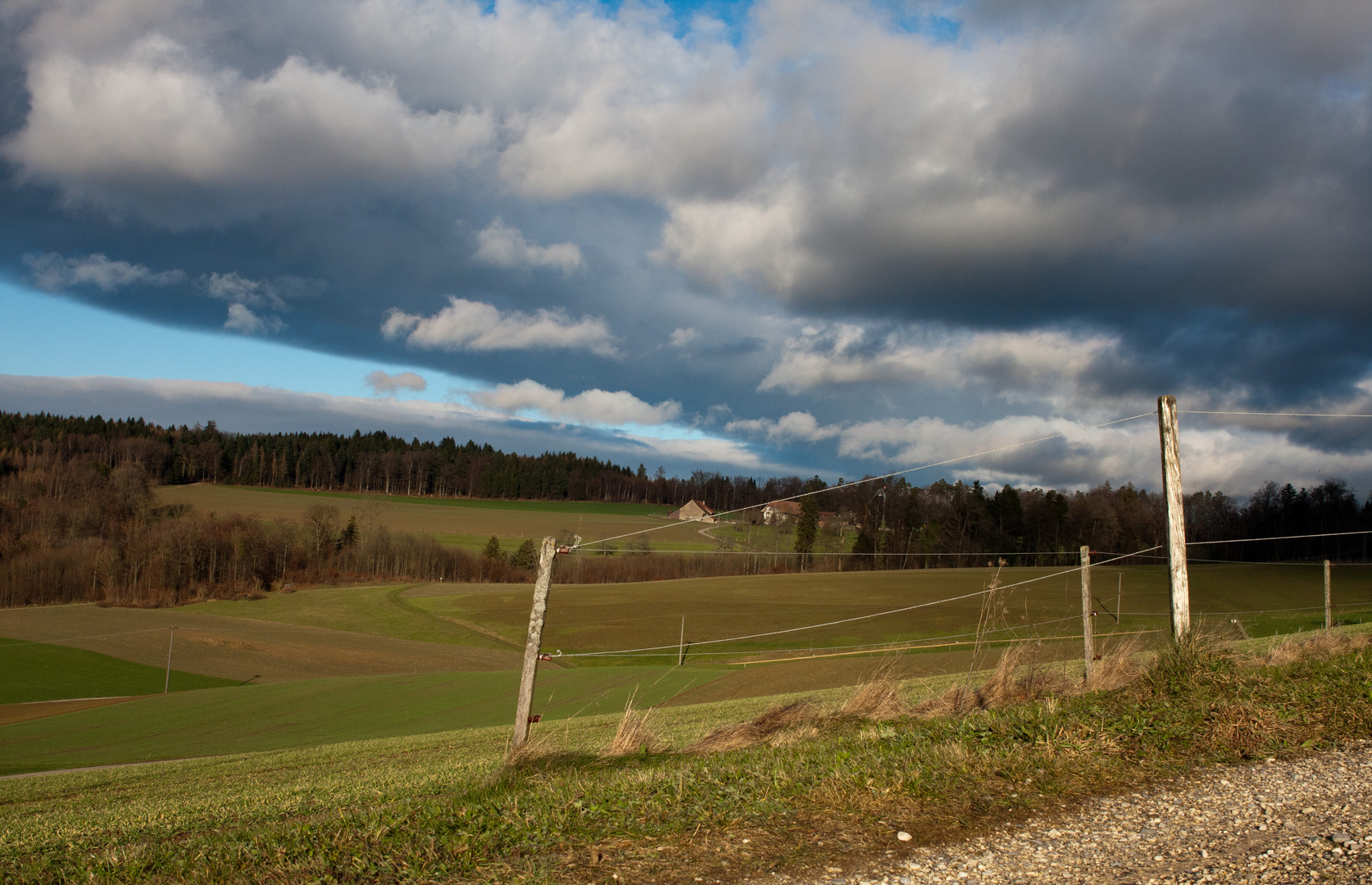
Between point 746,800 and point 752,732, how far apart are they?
3.81 metres

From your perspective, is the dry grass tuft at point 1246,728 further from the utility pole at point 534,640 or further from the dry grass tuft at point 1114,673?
the utility pole at point 534,640

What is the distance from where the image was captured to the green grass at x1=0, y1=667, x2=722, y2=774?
21219 millimetres

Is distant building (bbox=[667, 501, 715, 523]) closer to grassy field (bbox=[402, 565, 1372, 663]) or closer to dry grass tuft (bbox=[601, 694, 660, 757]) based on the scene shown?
grassy field (bbox=[402, 565, 1372, 663])

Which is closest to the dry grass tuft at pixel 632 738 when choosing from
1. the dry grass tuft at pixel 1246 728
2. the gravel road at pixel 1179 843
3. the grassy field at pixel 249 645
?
the gravel road at pixel 1179 843

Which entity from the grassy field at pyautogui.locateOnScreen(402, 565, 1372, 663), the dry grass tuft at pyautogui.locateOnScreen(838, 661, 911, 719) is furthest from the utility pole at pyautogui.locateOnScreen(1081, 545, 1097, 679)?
the grassy field at pyautogui.locateOnScreen(402, 565, 1372, 663)

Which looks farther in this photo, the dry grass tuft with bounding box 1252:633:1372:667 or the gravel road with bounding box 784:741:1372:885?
the dry grass tuft with bounding box 1252:633:1372:667

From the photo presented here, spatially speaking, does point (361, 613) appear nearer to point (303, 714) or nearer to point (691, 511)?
point (303, 714)

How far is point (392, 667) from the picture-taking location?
138 feet

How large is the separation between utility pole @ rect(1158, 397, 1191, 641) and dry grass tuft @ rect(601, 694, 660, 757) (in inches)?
232

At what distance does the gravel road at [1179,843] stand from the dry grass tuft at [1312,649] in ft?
16.5

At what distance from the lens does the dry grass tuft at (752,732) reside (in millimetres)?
7918

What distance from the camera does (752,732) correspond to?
8469mm

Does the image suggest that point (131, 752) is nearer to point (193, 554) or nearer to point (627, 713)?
point (627, 713)

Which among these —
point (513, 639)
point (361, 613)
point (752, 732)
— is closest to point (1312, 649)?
point (752, 732)
